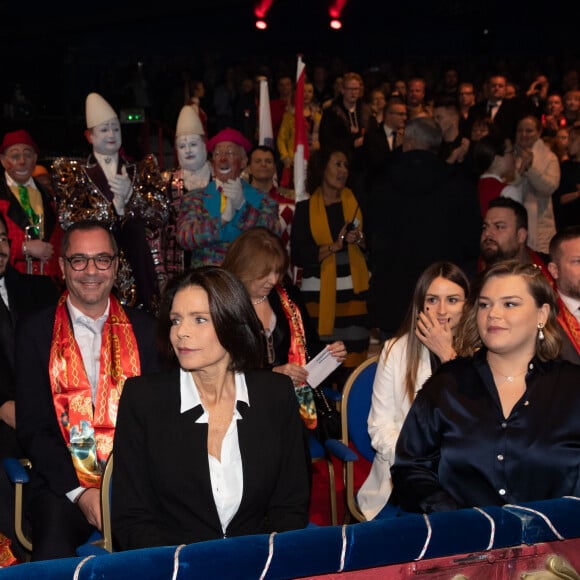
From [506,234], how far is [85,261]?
2.15 metres

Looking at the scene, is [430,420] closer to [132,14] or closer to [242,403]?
[242,403]

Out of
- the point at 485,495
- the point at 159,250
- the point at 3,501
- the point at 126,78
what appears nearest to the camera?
the point at 485,495

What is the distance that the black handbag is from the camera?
3.85 metres

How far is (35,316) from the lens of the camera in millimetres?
3369

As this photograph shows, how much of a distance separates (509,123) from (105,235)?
188 inches

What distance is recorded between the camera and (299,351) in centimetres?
402

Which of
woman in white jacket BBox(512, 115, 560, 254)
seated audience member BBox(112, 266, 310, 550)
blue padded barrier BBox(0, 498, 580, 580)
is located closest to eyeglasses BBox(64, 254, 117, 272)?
seated audience member BBox(112, 266, 310, 550)

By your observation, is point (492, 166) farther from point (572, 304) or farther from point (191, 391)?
point (191, 391)

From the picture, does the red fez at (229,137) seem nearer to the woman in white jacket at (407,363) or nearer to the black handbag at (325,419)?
the black handbag at (325,419)

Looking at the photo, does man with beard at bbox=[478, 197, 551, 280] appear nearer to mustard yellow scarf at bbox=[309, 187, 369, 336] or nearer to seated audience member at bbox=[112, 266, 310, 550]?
A: mustard yellow scarf at bbox=[309, 187, 369, 336]

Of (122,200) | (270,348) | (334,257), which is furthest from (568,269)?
(122,200)

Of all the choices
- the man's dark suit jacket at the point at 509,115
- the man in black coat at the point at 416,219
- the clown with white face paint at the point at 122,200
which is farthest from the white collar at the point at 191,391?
the man's dark suit jacket at the point at 509,115

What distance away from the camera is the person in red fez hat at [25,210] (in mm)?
5023

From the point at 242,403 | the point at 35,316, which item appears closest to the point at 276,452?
the point at 242,403
